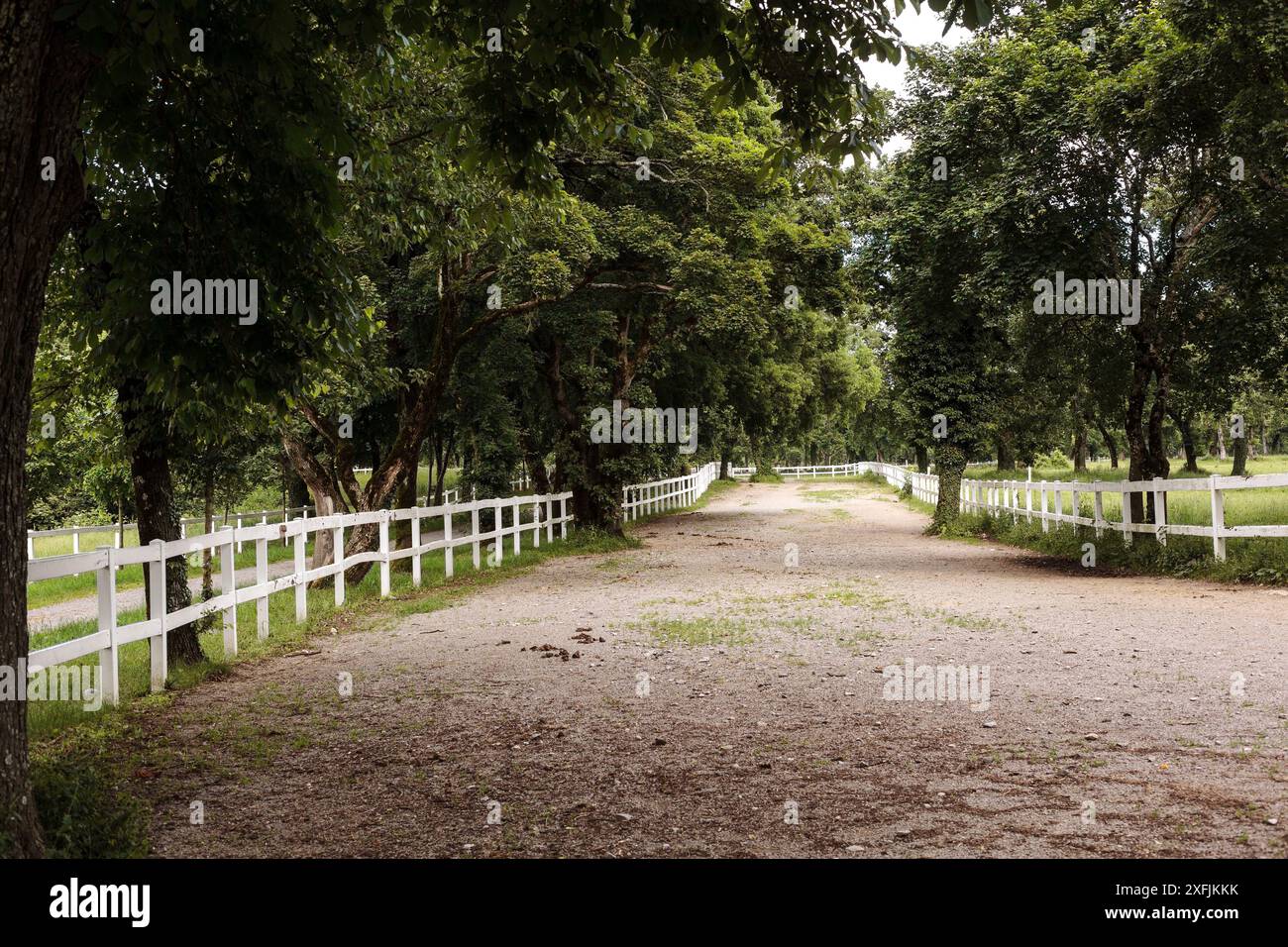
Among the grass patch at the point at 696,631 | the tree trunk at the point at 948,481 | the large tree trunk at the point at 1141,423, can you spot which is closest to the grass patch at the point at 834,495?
the tree trunk at the point at 948,481

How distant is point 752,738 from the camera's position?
643 centimetres

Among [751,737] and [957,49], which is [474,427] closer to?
[957,49]

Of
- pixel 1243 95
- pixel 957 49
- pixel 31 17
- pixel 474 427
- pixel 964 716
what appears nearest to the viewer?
pixel 31 17

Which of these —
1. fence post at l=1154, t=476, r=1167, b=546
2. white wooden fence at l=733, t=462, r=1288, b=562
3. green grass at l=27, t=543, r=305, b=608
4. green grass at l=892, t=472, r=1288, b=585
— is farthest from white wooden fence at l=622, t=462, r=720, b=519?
fence post at l=1154, t=476, r=1167, b=546

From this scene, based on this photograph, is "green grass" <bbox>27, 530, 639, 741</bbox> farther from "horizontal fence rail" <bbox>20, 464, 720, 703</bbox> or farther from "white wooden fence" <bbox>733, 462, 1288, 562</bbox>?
"white wooden fence" <bbox>733, 462, 1288, 562</bbox>

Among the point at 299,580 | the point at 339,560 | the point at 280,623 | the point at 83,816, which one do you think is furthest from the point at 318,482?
the point at 83,816

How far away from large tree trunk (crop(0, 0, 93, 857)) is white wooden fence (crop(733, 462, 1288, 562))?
1340cm

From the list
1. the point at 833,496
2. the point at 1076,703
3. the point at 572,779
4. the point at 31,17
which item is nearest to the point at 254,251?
the point at 31,17

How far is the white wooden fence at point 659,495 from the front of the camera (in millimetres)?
34312

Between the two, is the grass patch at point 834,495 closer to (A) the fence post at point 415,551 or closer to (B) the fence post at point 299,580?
(A) the fence post at point 415,551

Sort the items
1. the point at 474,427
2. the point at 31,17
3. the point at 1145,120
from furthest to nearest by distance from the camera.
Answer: the point at 474,427, the point at 1145,120, the point at 31,17

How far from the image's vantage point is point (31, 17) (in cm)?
411

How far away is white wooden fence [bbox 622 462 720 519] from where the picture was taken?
3431 cm

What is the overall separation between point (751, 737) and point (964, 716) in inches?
60.2
